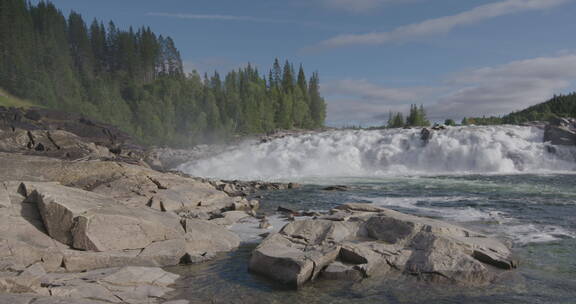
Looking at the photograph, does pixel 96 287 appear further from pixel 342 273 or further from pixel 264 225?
pixel 264 225

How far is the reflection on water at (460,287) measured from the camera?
7.70m

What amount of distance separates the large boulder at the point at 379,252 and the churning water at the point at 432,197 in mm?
337

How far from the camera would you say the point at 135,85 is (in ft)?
313

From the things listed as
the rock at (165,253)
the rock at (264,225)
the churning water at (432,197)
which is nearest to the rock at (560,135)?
the churning water at (432,197)

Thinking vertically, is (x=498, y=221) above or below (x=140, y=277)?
below

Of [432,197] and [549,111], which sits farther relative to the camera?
[549,111]

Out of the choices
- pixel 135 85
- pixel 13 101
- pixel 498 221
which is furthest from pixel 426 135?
pixel 135 85

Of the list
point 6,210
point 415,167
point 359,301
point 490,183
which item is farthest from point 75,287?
point 415,167

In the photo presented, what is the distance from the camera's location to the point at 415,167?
4009 centimetres

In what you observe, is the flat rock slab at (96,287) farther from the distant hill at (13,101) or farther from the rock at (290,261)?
the distant hill at (13,101)

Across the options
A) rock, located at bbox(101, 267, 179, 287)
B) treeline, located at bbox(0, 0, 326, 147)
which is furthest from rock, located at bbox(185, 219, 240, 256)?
treeline, located at bbox(0, 0, 326, 147)

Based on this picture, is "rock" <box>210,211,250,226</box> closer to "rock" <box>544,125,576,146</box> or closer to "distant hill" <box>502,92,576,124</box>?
"rock" <box>544,125,576,146</box>

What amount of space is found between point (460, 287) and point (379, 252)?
6.27 ft

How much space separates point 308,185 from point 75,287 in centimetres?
2227
